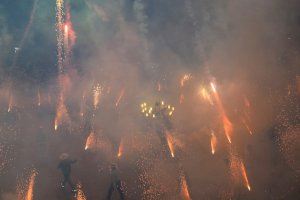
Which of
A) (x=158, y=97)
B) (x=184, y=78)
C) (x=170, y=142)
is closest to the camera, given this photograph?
(x=170, y=142)

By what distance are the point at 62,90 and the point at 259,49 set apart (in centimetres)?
1296

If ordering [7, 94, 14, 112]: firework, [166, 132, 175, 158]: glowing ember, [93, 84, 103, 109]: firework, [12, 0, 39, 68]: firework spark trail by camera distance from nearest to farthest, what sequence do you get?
[166, 132, 175, 158]: glowing ember
[7, 94, 14, 112]: firework
[93, 84, 103, 109]: firework
[12, 0, 39, 68]: firework spark trail

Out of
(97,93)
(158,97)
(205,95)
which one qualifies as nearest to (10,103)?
(97,93)

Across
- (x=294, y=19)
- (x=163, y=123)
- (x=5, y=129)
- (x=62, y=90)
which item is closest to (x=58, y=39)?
(x=62, y=90)

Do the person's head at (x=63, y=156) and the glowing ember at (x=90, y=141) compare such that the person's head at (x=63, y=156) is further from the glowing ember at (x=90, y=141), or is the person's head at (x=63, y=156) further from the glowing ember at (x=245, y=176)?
the glowing ember at (x=245, y=176)

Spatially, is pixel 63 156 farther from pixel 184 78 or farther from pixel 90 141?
pixel 184 78

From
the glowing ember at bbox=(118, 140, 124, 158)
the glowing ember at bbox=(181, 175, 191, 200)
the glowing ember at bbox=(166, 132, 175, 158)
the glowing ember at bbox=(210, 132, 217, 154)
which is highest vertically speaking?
the glowing ember at bbox=(181, 175, 191, 200)

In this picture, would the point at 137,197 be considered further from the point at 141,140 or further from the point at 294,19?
the point at 294,19

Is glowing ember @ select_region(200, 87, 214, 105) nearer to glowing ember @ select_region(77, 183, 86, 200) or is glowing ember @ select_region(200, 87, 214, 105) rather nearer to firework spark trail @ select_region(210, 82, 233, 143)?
firework spark trail @ select_region(210, 82, 233, 143)

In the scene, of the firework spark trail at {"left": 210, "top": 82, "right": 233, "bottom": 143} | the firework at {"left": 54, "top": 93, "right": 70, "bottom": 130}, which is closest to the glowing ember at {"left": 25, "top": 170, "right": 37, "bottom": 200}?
the firework at {"left": 54, "top": 93, "right": 70, "bottom": 130}

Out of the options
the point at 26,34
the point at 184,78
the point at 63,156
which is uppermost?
the point at 26,34

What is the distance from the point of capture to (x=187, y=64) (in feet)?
68.1

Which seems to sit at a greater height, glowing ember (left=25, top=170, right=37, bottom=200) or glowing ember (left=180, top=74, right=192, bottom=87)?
glowing ember (left=25, top=170, right=37, bottom=200)

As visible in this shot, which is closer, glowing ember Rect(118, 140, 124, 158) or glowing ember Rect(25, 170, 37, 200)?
glowing ember Rect(25, 170, 37, 200)
